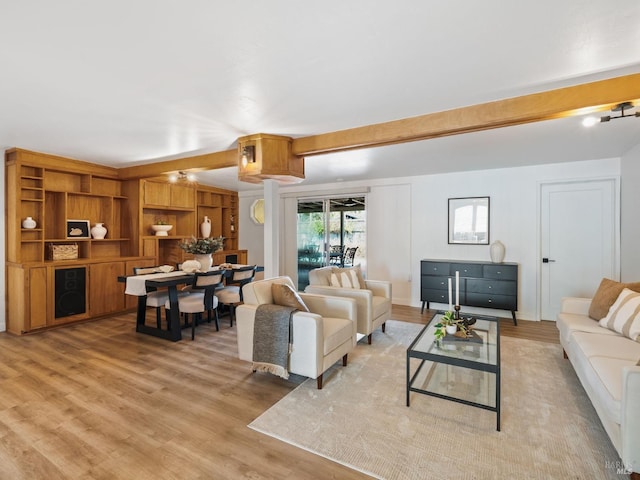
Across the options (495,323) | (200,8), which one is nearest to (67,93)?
(200,8)

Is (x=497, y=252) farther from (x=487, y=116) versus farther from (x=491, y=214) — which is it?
(x=487, y=116)

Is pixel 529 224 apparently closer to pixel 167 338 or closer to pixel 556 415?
pixel 556 415

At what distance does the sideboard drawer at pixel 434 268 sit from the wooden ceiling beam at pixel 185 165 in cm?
333

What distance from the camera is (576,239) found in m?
4.68

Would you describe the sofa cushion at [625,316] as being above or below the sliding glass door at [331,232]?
below

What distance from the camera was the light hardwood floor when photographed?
71.9 inches

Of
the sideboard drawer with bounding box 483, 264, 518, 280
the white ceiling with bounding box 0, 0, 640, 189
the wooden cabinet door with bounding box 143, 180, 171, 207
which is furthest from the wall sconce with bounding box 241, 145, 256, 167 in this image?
the sideboard drawer with bounding box 483, 264, 518, 280

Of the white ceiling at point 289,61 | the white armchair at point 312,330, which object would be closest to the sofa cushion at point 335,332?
the white armchair at point 312,330

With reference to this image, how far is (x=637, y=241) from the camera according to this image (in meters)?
3.69

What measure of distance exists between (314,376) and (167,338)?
2288 millimetres

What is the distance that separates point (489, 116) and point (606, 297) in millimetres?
2093

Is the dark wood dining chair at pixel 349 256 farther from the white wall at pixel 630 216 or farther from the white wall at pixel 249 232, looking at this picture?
the white wall at pixel 630 216

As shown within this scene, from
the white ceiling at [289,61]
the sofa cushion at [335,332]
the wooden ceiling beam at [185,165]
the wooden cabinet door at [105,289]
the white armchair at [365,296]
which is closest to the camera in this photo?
the white ceiling at [289,61]

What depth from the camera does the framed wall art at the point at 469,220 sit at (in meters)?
5.20
